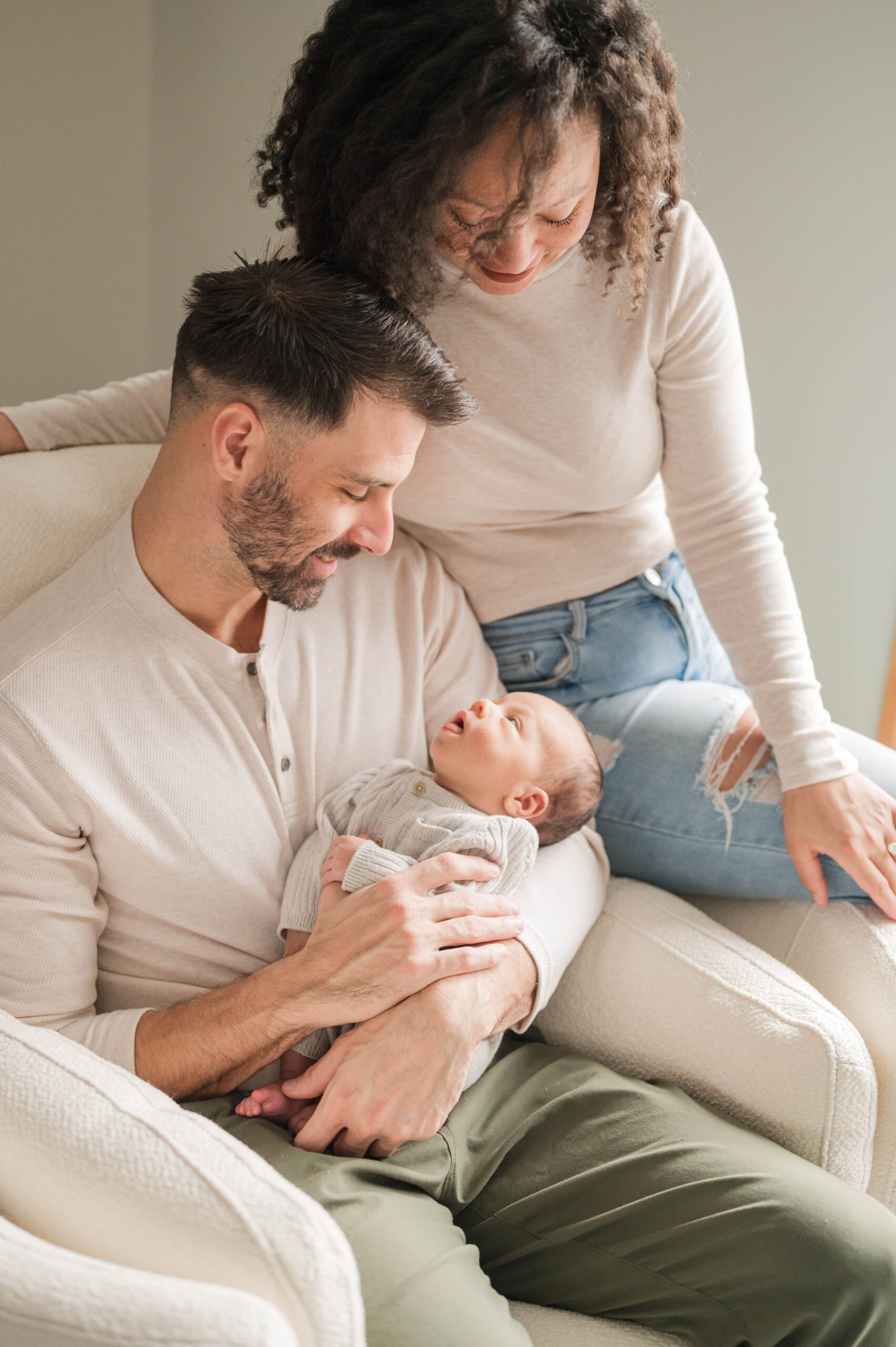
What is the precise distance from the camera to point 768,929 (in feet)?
5.36

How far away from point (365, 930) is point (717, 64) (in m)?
1.87

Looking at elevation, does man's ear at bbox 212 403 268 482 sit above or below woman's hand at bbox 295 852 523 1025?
above

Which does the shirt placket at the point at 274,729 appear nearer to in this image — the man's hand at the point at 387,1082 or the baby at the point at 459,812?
the baby at the point at 459,812

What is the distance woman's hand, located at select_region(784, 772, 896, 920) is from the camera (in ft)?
4.85

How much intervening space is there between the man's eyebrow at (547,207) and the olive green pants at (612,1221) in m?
1.07

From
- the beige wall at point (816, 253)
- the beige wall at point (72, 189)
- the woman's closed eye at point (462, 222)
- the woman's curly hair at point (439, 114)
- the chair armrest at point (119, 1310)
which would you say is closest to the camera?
the chair armrest at point (119, 1310)

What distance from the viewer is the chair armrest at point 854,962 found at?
1.38 m

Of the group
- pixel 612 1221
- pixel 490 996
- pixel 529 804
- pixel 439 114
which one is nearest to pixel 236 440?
pixel 439 114

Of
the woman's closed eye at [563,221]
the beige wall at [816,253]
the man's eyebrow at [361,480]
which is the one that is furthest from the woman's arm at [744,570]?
the beige wall at [816,253]

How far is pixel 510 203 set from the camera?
1133 millimetres

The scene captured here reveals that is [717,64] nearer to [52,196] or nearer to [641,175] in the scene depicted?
[641,175]

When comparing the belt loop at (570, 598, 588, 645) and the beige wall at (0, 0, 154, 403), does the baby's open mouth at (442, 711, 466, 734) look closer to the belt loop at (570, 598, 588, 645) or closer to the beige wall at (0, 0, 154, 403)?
the belt loop at (570, 598, 588, 645)

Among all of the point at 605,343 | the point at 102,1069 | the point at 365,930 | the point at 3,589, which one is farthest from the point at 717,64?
the point at 102,1069

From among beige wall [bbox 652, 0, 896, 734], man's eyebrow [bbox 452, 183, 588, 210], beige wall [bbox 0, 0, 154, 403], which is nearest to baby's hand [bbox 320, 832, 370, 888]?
man's eyebrow [bbox 452, 183, 588, 210]
